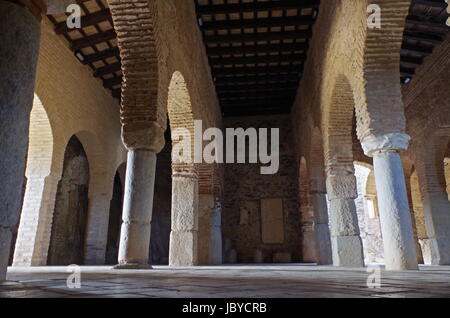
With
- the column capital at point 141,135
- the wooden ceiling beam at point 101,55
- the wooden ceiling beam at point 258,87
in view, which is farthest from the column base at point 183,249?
the wooden ceiling beam at point 258,87

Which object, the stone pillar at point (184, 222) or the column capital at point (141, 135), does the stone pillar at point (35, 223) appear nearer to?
the stone pillar at point (184, 222)

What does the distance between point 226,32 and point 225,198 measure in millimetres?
7084

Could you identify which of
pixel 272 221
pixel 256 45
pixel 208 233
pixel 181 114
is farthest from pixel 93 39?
pixel 272 221

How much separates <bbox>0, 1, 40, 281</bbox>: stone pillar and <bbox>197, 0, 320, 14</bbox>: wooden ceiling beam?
6810mm

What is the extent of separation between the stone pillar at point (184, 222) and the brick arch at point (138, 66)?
2.95 meters

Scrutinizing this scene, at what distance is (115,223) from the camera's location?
46.1 feet

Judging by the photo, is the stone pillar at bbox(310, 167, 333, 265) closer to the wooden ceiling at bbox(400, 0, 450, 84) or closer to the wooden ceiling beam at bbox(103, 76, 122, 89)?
the wooden ceiling at bbox(400, 0, 450, 84)

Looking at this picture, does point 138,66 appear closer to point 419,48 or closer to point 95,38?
point 95,38

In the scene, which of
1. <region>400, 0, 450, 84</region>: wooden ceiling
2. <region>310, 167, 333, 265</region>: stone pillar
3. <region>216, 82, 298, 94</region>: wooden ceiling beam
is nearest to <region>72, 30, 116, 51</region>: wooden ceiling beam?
<region>216, 82, 298, 94</region>: wooden ceiling beam

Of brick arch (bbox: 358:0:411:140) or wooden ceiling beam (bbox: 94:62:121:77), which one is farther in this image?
wooden ceiling beam (bbox: 94:62:121:77)

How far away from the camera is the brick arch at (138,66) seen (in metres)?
5.54

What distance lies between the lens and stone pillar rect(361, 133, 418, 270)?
17.2 feet

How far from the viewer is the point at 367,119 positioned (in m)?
5.79
